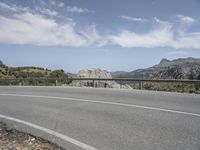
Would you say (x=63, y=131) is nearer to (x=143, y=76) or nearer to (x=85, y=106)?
(x=85, y=106)

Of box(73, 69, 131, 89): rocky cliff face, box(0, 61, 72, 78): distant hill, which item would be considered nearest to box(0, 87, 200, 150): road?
box(73, 69, 131, 89): rocky cliff face

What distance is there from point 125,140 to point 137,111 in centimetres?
371

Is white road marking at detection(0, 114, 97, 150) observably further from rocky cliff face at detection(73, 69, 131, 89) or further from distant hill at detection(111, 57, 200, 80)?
rocky cliff face at detection(73, 69, 131, 89)

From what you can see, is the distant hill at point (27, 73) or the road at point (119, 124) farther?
the distant hill at point (27, 73)

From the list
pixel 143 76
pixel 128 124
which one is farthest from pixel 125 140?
pixel 143 76

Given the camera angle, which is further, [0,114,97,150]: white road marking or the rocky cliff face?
the rocky cliff face

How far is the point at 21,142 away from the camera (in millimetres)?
7113

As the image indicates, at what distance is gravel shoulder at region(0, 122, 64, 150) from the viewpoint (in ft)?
21.7

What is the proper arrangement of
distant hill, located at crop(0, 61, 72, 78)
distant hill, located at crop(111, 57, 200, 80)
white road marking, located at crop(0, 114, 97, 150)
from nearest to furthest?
1. white road marking, located at crop(0, 114, 97, 150)
2. distant hill, located at crop(111, 57, 200, 80)
3. distant hill, located at crop(0, 61, 72, 78)

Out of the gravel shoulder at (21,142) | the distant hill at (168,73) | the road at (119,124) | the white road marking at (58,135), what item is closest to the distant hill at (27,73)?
the distant hill at (168,73)

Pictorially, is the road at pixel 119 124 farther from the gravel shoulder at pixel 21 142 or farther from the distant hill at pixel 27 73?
the distant hill at pixel 27 73

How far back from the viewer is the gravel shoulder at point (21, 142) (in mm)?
6618

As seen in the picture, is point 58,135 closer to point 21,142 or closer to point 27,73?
point 21,142

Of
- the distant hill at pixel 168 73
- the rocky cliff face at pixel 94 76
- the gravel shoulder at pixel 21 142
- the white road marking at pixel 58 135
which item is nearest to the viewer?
the white road marking at pixel 58 135
